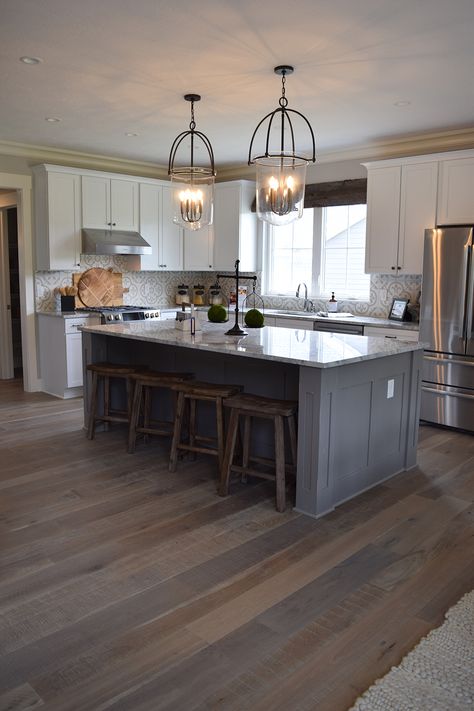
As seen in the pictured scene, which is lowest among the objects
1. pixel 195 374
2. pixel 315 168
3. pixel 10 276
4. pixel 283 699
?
pixel 283 699

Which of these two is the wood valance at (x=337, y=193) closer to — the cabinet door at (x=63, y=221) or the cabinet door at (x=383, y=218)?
the cabinet door at (x=383, y=218)

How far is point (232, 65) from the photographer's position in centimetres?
379

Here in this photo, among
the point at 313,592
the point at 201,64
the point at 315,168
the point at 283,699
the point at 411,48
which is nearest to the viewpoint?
the point at 283,699

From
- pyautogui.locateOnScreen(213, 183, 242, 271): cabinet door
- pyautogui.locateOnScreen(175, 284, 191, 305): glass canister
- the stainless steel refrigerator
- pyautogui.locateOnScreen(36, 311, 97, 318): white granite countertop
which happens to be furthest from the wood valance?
pyautogui.locateOnScreen(36, 311, 97, 318): white granite countertop

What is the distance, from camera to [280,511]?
138 inches

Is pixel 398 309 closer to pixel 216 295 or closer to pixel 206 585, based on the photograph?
pixel 216 295

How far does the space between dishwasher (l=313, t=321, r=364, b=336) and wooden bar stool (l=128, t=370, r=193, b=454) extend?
83.5 inches

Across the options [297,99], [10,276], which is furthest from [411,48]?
[10,276]

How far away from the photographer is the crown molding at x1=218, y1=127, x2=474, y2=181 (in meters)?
5.58

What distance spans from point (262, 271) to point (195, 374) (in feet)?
10.9

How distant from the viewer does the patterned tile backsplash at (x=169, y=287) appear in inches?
251

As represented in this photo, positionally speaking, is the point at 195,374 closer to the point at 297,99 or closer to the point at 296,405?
the point at 296,405

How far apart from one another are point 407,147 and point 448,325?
1.96 m

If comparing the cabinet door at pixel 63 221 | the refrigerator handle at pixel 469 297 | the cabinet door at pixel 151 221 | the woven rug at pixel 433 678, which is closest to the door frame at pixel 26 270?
the cabinet door at pixel 63 221
